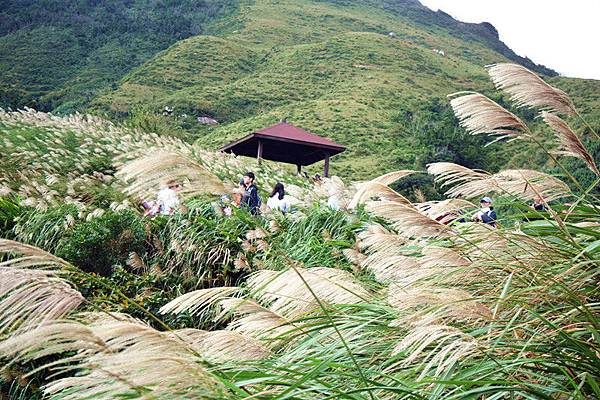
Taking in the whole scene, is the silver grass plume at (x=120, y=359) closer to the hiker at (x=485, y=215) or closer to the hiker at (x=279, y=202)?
the hiker at (x=485, y=215)

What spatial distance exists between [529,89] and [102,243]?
513 centimetres

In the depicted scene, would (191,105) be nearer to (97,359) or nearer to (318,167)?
(318,167)

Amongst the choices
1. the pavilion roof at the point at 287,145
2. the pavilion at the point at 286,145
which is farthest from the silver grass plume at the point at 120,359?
the pavilion roof at the point at 287,145

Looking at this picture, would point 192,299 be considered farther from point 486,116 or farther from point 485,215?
point 485,215

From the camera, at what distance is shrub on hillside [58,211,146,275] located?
670cm

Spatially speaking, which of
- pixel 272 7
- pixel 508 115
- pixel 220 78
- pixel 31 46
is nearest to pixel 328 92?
pixel 220 78

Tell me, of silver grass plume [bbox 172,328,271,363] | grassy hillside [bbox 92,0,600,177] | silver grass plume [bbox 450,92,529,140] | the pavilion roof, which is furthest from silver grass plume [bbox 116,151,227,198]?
grassy hillside [bbox 92,0,600,177]

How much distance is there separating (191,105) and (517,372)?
156 ft

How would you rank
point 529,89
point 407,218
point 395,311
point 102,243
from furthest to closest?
point 102,243 < point 529,89 < point 407,218 < point 395,311

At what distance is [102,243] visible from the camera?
22.5 feet


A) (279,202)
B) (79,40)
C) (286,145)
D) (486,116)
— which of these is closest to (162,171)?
(486,116)

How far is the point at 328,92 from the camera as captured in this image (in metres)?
54.8

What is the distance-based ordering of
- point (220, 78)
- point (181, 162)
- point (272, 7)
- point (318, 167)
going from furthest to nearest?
1. point (272, 7)
2. point (220, 78)
3. point (318, 167)
4. point (181, 162)

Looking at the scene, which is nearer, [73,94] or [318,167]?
[318,167]
